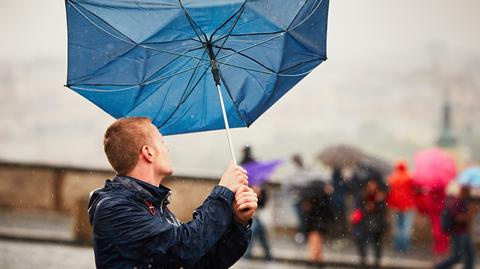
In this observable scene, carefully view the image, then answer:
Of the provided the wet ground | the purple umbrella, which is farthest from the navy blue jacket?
the wet ground

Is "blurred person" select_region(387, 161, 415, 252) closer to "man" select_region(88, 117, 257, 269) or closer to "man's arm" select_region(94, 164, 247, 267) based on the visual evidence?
"man" select_region(88, 117, 257, 269)

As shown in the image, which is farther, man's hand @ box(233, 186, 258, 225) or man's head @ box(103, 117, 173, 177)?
man's head @ box(103, 117, 173, 177)

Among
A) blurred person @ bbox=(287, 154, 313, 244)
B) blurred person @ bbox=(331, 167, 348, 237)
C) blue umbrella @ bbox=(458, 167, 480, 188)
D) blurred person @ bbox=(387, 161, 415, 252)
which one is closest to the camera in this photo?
blue umbrella @ bbox=(458, 167, 480, 188)

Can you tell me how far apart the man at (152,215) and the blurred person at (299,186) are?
252 inches

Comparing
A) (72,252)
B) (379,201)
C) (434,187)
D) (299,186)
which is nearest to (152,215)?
(379,201)

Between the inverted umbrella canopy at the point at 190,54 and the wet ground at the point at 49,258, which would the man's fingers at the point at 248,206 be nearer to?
the inverted umbrella canopy at the point at 190,54

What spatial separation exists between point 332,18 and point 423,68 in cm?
314

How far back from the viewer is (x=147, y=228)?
8.11 ft

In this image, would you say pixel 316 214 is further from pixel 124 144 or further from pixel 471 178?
pixel 124 144

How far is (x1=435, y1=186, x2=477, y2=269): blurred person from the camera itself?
26.3ft

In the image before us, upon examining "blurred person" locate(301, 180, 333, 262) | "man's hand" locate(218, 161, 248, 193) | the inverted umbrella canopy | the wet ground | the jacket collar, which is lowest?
the wet ground

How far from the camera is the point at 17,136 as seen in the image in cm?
2245

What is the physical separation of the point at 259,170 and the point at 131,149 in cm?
622

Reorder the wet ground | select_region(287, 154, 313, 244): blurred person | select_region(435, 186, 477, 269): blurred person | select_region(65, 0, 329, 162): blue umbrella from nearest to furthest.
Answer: select_region(65, 0, 329, 162): blue umbrella < select_region(435, 186, 477, 269): blurred person < select_region(287, 154, 313, 244): blurred person < the wet ground
